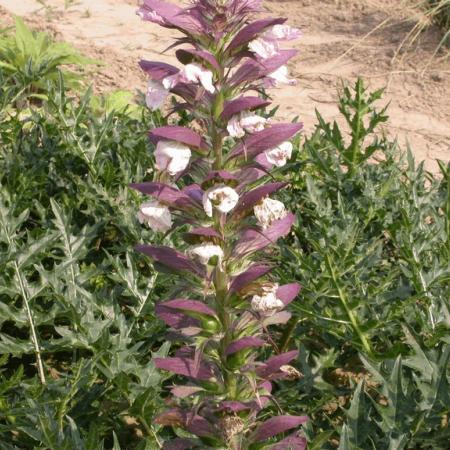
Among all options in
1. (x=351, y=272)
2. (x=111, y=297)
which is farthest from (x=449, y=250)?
(x=111, y=297)

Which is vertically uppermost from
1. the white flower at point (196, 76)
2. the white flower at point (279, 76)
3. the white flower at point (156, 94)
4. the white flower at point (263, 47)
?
the white flower at point (263, 47)

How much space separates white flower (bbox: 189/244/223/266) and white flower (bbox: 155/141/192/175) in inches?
6.1

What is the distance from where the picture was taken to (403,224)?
2967 millimetres

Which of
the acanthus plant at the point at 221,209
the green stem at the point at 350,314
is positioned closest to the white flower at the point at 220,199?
the acanthus plant at the point at 221,209

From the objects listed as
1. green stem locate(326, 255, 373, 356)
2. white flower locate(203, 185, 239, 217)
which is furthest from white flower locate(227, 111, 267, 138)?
green stem locate(326, 255, 373, 356)

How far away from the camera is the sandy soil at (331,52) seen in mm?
5988

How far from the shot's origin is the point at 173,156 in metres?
1.52

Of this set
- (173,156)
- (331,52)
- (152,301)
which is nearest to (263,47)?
(173,156)

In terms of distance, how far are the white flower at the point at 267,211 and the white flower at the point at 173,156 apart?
17cm

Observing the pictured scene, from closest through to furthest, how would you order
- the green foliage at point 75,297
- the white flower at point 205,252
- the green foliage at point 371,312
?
1. the white flower at point 205,252
2. the green foliage at point 371,312
3. the green foliage at point 75,297

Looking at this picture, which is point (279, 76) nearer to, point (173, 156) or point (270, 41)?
point (270, 41)

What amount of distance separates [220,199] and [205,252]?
0.11m

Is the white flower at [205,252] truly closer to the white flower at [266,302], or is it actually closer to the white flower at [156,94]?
the white flower at [266,302]

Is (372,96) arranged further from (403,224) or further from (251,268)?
(251,268)
